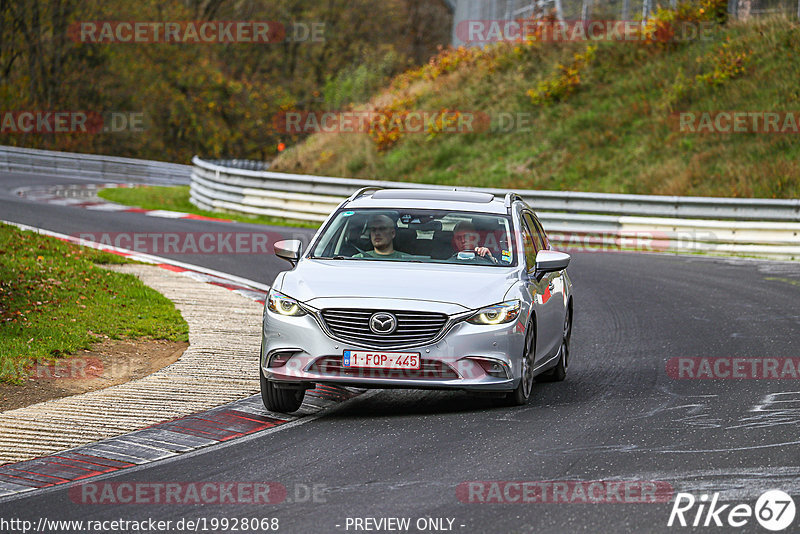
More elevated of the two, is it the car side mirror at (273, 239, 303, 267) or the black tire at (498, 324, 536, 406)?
the car side mirror at (273, 239, 303, 267)

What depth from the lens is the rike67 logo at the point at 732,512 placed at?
19.6 ft

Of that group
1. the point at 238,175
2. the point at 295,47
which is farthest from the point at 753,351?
the point at 295,47

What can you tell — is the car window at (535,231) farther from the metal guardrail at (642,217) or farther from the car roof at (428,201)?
the metal guardrail at (642,217)

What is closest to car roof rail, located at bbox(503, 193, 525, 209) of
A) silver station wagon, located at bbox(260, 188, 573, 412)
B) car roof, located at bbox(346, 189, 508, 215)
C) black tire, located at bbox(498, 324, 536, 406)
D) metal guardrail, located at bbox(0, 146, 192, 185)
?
car roof, located at bbox(346, 189, 508, 215)

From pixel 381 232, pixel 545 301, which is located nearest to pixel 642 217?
pixel 545 301

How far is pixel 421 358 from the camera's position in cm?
855

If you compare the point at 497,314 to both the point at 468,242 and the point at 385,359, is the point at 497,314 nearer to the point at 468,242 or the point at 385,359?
the point at 385,359

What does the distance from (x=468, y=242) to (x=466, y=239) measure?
3cm

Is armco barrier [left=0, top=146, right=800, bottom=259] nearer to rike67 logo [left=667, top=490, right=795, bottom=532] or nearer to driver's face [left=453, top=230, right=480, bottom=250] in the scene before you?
driver's face [left=453, top=230, right=480, bottom=250]

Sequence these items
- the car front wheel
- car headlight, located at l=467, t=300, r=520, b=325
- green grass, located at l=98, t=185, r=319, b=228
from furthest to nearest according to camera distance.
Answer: green grass, located at l=98, t=185, r=319, b=228
the car front wheel
car headlight, located at l=467, t=300, r=520, b=325

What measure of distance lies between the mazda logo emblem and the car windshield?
3.58 feet

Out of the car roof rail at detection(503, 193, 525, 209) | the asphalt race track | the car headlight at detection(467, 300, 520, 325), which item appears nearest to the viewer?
the asphalt race track

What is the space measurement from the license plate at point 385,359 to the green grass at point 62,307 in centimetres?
325

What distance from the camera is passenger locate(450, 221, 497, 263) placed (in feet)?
31.9
